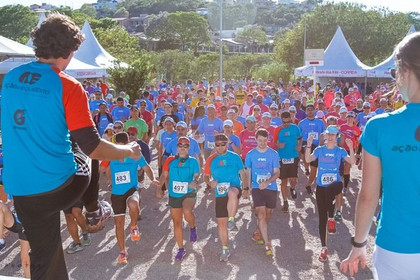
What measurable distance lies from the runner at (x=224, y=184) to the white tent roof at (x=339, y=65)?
61.1 feet

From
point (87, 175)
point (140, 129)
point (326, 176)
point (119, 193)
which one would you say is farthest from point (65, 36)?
point (140, 129)

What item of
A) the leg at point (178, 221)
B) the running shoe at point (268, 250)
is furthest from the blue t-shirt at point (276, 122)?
the leg at point (178, 221)

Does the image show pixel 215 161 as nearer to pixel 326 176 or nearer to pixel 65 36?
pixel 326 176

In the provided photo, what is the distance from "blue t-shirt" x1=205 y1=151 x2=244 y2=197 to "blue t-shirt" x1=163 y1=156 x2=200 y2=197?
27 centimetres

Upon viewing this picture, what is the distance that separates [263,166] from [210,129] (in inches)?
128

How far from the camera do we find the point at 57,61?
2170mm

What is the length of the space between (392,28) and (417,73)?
155 feet

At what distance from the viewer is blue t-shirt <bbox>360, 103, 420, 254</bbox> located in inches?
73.4

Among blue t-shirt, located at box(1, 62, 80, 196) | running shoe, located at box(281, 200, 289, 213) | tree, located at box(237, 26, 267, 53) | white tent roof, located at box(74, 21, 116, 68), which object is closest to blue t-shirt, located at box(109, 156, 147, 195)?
running shoe, located at box(281, 200, 289, 213)

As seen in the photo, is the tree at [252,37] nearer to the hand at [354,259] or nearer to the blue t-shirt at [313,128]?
the blue t-shirt at [313,128]

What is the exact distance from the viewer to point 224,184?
635 centimetres

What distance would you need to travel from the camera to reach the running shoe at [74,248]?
6492 mm

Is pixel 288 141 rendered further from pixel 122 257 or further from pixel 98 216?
pixel 98 216

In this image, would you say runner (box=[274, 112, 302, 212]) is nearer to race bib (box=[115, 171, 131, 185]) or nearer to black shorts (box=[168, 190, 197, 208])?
black shorts (box=[168, 190, 197, 208])
